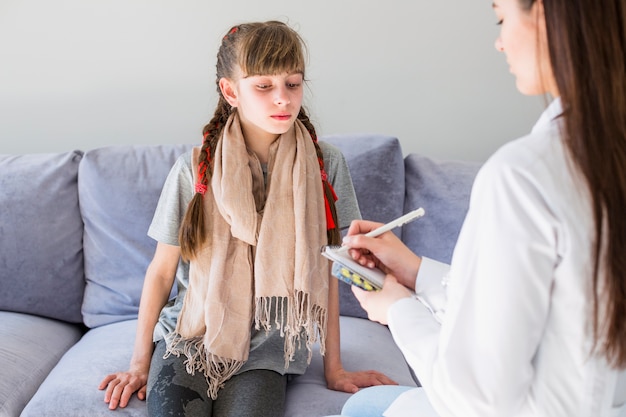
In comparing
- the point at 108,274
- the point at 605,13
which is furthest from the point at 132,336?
the point at 605,13

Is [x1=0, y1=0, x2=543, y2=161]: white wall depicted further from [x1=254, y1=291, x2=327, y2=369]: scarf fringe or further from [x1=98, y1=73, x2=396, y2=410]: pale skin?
[x1=254, y1=291, x2=327, y2=369]: scarf fringe

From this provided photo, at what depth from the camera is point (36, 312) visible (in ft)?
7.15

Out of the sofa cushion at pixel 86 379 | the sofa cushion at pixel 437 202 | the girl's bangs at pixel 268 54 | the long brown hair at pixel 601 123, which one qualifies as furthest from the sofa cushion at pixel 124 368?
the long brown hair at pixel 601 123

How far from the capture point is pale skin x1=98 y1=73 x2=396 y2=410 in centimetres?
163

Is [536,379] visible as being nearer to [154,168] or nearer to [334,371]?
[334,371]

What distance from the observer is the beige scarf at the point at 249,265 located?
1630mm

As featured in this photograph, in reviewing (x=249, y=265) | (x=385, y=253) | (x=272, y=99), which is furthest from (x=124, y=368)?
(x=385, y=253)

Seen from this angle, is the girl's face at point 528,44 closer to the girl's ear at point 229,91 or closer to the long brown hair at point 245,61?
the long brown hair at point 245,61

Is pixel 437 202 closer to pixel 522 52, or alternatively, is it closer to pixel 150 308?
pixel 150 308

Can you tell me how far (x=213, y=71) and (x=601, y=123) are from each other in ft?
6.03

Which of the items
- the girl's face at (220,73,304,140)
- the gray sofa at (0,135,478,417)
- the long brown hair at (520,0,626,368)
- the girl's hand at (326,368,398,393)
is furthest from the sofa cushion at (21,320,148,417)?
the long brown hair at (520,0,626,368)

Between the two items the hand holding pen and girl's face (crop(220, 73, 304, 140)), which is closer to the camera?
the hand holding pen

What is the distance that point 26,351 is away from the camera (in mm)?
1914

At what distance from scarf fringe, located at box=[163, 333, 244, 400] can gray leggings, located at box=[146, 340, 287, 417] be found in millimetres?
11
